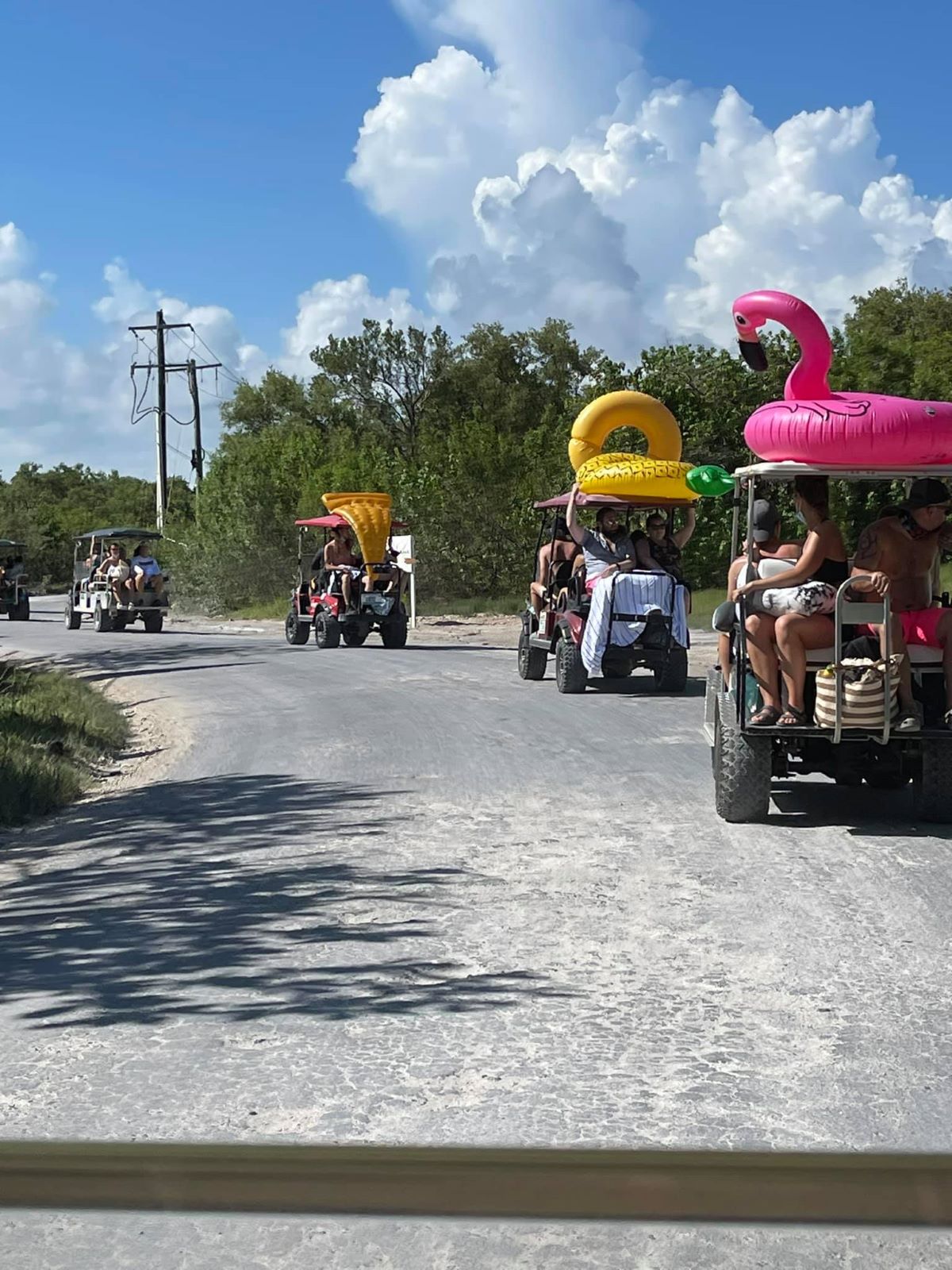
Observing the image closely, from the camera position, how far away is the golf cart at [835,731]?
26.9 feet

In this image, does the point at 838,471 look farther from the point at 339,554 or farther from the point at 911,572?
the point at 339,554

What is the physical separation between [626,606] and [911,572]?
734 cm

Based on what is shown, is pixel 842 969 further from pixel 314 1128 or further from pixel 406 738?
pixel 406 738

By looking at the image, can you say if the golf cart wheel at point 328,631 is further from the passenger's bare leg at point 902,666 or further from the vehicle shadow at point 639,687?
the passenger's bare leg at point 902,666

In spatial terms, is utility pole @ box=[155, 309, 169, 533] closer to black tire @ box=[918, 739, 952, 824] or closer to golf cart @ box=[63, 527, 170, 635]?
golf cart @ box=[63, 527, 170, 635]

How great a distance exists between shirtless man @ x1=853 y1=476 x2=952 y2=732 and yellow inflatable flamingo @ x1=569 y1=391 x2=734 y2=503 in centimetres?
372

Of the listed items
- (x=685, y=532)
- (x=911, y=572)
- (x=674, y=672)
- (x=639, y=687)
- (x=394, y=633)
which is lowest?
(x=639, y=687)

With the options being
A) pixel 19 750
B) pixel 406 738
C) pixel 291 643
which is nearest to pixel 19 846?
pixel 19 750

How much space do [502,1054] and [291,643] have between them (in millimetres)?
21862

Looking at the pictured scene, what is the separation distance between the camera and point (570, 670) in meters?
16.3

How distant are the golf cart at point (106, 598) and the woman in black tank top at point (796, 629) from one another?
2397 cm

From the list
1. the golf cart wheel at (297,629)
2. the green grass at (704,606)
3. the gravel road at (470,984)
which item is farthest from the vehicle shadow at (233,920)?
the green grass at (704,606)

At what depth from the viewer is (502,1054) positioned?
4.75m

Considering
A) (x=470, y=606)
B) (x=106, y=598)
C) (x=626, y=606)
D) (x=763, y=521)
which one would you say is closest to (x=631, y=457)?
(x=626, y=606)
